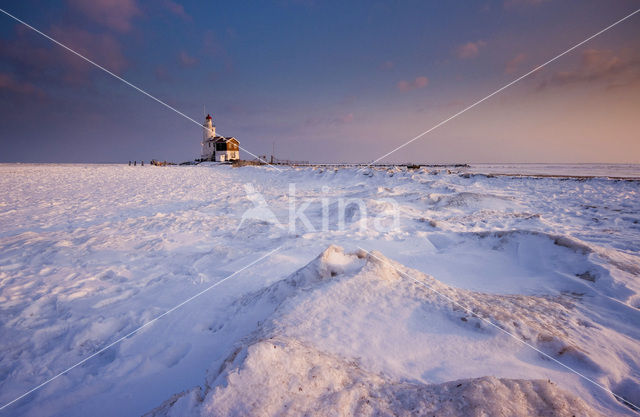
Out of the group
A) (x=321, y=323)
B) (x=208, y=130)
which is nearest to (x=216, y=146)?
(x=208, y=130)

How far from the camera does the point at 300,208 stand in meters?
10.1

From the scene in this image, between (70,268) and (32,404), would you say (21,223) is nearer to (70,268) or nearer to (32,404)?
(70,268)

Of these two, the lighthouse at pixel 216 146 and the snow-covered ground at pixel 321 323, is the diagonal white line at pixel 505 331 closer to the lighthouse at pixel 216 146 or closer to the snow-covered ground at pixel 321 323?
the snow-covered ground at pixel 321 323

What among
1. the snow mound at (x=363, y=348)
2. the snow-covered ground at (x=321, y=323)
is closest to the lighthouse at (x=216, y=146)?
the snow-covered ground at (x=321, y=323)

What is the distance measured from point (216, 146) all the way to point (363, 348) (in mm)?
53342

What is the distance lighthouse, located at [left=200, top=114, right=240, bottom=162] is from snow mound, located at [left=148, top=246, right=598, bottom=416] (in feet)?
166

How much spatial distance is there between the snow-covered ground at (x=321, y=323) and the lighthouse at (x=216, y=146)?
149 feet

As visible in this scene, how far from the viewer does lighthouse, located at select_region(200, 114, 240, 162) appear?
49.2 m

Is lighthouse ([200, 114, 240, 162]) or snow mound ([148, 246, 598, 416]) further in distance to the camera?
lighthouse ([200, 114, 240, 162])

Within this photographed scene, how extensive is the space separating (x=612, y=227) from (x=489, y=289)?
6.71m

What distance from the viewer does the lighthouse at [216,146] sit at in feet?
162

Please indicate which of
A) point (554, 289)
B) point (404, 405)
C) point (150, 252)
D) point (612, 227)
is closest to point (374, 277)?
point (404, 405)

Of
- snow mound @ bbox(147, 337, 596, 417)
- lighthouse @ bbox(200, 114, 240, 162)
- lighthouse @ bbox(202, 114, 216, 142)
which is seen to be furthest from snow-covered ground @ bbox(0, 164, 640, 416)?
lighthouse @ bbox(202, 114, 216, 142)

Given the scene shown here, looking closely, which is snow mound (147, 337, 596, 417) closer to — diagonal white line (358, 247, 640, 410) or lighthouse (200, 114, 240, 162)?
diagonal white line (358, 247, 640, 410)
